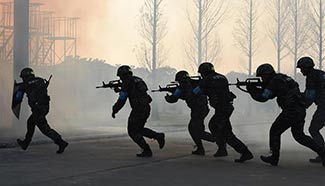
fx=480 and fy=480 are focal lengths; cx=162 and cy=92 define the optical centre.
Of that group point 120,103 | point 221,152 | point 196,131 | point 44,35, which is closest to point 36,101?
point 120,103

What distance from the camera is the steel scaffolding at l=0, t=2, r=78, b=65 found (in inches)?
834

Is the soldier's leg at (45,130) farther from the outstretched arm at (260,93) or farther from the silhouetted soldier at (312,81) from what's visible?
the silhouetted soldier at (312,81)

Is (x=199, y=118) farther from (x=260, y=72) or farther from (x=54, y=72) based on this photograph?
(x=54, y=72)

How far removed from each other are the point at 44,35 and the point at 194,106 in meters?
18.1

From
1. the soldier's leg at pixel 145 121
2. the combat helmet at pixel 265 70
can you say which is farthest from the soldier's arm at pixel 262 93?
the soldier's leg at pixel 145 121

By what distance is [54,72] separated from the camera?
2064 centimetres

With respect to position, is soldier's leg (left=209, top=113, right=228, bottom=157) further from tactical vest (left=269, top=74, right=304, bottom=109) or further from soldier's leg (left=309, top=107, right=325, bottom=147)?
soldier's leg (left=309, top=107, right=325, bottom=147)

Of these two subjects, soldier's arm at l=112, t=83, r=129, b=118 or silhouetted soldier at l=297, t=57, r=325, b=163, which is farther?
soldier's arm at l=112, t=83, r=129, b=118

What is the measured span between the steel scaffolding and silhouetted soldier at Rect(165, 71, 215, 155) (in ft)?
42.9

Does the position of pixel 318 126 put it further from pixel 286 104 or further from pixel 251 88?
pixel 251 88

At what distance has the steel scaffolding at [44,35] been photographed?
69.5 ft

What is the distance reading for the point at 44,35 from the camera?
84.0ft

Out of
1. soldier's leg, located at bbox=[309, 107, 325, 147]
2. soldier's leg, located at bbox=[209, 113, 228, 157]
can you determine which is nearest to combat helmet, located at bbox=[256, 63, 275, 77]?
soldier's leg, located at bbox=[209, 113, 228, 157]

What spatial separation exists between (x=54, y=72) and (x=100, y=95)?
3324 mm
